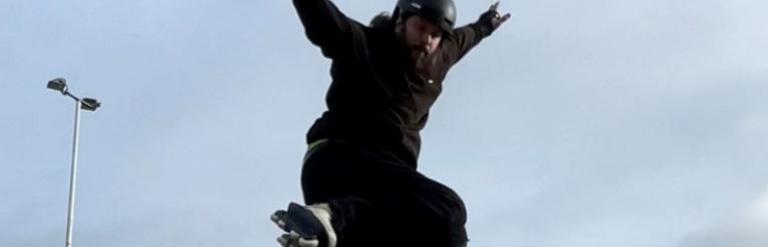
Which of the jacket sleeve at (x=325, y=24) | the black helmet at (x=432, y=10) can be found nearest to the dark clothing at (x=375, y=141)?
the jacket sleeve at (x=325, y=24)

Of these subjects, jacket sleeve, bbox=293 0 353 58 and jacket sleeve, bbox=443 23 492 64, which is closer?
jacket sleeve, bbox=293 0 353 58

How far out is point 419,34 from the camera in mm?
10953

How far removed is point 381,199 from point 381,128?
1.68 ft

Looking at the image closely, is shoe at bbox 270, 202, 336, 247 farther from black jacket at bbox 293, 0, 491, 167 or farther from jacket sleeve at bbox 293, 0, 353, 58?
jacket sleeve at bbox 293, 0, 353, 58

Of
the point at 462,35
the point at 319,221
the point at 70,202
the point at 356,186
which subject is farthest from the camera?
the point at 70,202

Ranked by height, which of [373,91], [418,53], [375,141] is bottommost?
[375,141]

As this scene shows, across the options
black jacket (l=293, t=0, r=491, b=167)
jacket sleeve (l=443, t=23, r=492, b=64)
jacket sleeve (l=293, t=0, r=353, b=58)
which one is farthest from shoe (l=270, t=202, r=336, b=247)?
jacket sleeve (l=443, t=23, r=492, b=64)

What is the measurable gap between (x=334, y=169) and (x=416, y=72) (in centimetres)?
83

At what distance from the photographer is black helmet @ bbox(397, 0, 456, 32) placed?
10781 millimetres

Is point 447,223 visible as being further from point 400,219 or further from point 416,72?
point 416,72

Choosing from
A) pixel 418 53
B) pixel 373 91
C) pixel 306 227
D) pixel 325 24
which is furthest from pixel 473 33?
pixel 306 227

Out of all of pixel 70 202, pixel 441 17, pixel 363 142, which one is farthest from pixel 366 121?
pixel 70 202

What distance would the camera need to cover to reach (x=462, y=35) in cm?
1173

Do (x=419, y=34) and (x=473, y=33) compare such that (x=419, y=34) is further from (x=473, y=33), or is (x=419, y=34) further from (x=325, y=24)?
(x=473, y=33)
